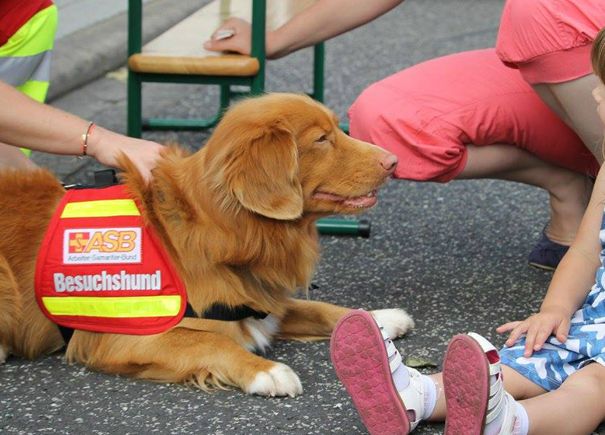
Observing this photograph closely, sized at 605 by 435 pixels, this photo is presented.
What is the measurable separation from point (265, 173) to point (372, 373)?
2.19ft

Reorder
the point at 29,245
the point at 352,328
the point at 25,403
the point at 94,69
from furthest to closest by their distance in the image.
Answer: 1. the point at 94,69
2. the point at 29,245
3. the point at 25,403
4. the point at 352,328

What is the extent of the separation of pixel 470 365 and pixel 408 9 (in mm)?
7764

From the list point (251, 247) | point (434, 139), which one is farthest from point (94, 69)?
point (251, 247)

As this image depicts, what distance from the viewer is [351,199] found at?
3213 millimetres

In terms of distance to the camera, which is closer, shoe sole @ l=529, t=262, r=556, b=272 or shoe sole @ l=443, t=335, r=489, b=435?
shoe sole @ l=443, t=335, r=489, b=435

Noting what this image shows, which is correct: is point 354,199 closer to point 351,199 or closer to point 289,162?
point 351,199

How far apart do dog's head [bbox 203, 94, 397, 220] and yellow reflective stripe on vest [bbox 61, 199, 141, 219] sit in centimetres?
29

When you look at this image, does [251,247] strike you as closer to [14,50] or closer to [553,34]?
→ [553,34]

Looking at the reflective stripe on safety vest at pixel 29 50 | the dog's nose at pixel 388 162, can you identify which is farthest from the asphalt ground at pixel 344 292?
the reflective stripe on safety vest at pixel 29 50

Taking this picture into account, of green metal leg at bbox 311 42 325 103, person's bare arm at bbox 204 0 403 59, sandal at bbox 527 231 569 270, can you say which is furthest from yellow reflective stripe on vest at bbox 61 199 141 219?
green metal leg at bbox 311 42 325 103

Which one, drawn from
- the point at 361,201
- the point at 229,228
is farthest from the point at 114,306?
the point at 361,201

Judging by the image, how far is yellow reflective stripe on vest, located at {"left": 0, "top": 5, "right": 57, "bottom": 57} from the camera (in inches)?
161

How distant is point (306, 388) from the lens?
3156mm

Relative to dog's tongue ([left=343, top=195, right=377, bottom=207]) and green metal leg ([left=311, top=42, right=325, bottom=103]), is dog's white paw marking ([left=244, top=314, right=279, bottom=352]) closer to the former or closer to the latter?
dog's tongue ([left=343, top=195, right=377, bottom=207])
